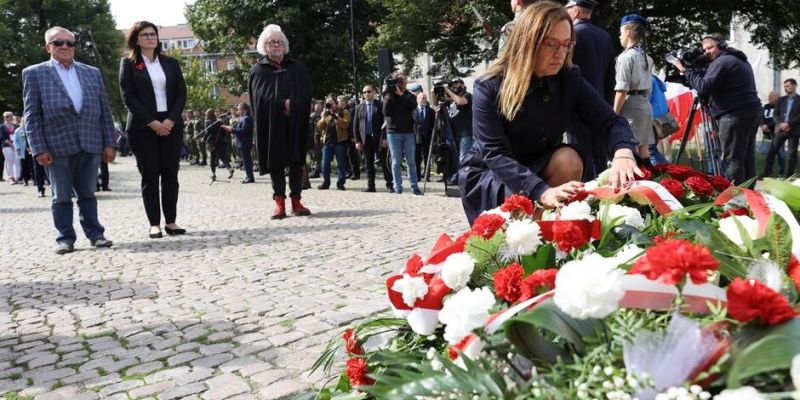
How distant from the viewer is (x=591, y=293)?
1338 mm

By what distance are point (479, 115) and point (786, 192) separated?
1.66 m

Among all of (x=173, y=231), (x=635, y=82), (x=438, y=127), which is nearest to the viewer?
(x=635, y=82)

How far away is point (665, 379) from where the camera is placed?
1238 mm

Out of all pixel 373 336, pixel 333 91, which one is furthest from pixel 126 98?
pixel 333 91

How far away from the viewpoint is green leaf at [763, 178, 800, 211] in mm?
1989

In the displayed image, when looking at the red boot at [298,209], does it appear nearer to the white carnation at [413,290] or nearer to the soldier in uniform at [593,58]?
the soldier in uniform at [593,58]

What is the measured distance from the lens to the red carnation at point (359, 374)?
1.92 metres

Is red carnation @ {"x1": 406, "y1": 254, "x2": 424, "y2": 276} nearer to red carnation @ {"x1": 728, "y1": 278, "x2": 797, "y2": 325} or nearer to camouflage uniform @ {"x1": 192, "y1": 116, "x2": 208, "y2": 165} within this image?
red carnation @ {"x1": 728, "y1": 278, "x2": 797, "y2": 325}

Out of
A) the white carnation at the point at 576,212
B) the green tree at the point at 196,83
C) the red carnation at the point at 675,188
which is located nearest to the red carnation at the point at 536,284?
the white carnation at the point at 576,212

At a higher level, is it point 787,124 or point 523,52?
point 523,52

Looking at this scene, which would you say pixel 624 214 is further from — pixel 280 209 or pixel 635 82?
pixel 280 209

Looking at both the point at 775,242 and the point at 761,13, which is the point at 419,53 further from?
the point at 775,242

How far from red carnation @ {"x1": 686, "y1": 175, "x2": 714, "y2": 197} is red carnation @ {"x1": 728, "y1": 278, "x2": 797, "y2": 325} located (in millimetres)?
1536

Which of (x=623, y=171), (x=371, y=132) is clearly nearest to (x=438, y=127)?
(x=371, y=132)
